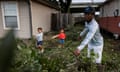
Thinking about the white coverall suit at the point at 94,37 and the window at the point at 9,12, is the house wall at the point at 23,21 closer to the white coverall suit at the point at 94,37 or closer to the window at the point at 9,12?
the window at the point at 9,12

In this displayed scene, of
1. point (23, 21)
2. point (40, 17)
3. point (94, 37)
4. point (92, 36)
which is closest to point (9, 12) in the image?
point (23, 21)

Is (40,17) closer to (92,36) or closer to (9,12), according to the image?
(9,12)

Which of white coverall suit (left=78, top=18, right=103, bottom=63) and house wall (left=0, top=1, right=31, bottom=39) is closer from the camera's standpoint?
white coverall suit (left=78, top=18, right=103, bottom=63)

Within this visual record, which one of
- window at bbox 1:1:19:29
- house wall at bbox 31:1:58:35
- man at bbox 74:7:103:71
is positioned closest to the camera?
man at bbox 74:7:103:71

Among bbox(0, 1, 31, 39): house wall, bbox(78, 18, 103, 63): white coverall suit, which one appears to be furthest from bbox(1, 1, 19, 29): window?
bbox(78, 18, 103, 63): white coverall suit

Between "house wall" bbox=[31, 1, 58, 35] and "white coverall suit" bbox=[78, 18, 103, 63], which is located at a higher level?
"house wall" bbox=[31, 1, 58, 35]

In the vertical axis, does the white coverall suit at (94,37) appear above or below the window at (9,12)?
below

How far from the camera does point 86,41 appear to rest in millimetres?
4980

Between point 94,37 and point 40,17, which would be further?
point 40,17

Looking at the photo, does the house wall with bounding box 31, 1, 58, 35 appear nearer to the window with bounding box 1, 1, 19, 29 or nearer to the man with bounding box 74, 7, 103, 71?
the window with bounding box 1, 1, 19, 29

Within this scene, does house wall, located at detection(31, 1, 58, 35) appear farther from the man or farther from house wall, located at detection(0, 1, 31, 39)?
the man

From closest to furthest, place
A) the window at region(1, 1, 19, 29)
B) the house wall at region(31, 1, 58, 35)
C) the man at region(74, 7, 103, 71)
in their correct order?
the man at region(74, 7, 103, 71)
the window at region(1, 1, 19, 29)
the house wall at region(31, 1, 58, 35)

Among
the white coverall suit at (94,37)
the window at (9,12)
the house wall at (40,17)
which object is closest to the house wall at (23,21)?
the window at (9,12)

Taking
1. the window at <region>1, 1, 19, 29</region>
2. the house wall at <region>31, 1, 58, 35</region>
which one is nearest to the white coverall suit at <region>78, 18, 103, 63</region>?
the window at <region>1, 1, 19, 29</region>
